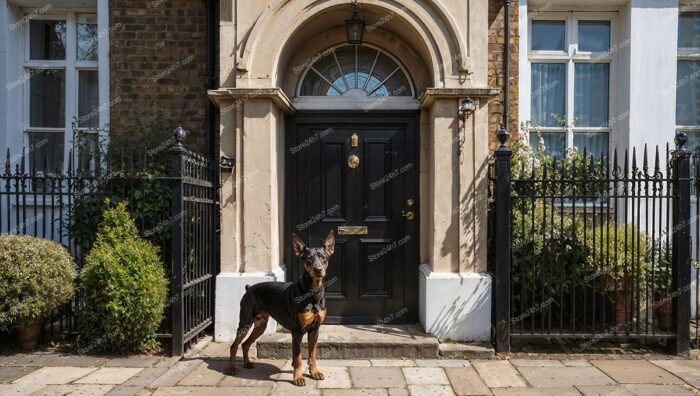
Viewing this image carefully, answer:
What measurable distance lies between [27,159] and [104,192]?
237 centimetres

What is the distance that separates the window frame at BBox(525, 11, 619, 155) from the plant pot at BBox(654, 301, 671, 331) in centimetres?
230

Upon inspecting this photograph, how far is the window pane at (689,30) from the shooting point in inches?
290

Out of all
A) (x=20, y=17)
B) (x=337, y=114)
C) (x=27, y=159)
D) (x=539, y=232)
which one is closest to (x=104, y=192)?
(x=27, y=159)

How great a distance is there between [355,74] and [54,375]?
4.72 m

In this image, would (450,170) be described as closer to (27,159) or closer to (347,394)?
(347,394)

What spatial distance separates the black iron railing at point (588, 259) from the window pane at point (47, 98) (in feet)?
19.9

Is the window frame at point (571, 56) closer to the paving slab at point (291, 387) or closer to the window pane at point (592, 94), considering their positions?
the window pane at point (592, 94)

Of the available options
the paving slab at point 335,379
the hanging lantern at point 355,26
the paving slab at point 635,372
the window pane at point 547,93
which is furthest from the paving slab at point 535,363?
the hanging lantern at point 355,26

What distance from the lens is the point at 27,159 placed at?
24.6 ft

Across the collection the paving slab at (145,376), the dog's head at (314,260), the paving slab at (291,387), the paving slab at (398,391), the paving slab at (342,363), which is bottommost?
the paving slab at (342,363)

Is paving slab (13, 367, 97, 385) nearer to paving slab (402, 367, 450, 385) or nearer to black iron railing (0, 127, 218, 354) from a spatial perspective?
black iron railing (0, 127, 218, 354)

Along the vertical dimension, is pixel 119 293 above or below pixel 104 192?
below

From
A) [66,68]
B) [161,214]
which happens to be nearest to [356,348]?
[161,214]

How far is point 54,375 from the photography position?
16.4ft
